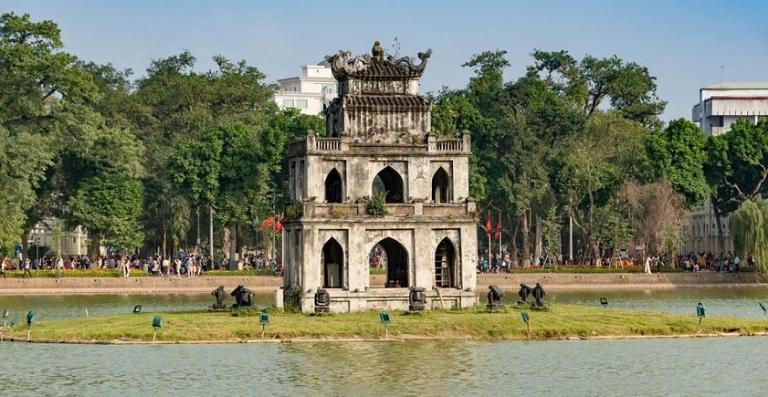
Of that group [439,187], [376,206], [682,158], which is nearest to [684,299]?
[439,187]

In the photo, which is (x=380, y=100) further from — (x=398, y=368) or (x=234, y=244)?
(x=234, y=244)

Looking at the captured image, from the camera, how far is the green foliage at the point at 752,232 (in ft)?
390

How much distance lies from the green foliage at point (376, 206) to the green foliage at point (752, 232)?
152 ft

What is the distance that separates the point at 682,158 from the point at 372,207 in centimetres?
5792

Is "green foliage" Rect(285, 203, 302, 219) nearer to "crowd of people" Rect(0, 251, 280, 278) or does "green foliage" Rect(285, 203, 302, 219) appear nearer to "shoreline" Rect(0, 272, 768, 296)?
"shoreline" Rect(0, 272, 768, 296)

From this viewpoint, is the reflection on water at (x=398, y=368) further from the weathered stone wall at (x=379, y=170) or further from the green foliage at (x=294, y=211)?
the weathered stone wall at (x=379, y=170)

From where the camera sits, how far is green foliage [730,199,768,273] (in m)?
119

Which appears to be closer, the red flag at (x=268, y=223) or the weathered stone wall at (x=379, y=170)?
the weathered stone wall at (x=379, y=170)

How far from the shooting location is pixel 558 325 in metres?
73.0

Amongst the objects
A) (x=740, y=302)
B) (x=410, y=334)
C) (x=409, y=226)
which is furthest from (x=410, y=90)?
(x=740, y=302)

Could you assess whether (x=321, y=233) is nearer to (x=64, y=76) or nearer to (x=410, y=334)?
(x=410, y=334)

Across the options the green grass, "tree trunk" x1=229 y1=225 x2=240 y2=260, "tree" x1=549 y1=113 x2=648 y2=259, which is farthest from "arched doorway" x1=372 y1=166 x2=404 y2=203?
"tree trunk" x1=229 y1=225 x2=240 y2=260

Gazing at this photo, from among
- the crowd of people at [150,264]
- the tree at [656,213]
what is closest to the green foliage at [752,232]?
the tree at [656,213]

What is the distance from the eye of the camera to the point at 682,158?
435ft
